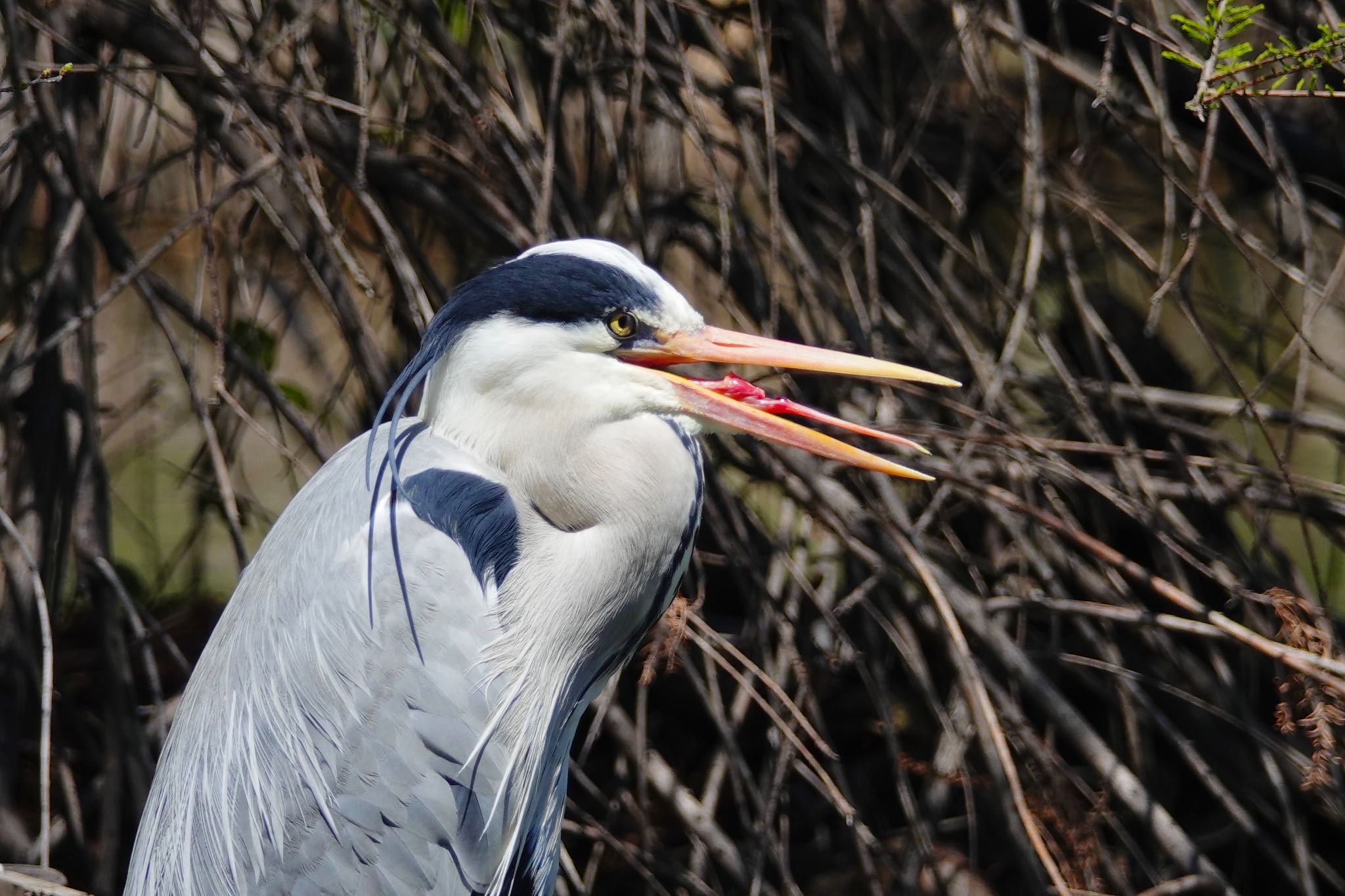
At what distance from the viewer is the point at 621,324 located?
1.50m

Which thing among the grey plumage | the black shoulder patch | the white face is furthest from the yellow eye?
the black shoulder patch

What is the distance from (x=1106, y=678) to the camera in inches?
93.6

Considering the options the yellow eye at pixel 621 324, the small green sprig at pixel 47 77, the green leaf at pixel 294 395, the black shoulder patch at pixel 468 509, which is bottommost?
the black shoulder patch at pixel 468 509

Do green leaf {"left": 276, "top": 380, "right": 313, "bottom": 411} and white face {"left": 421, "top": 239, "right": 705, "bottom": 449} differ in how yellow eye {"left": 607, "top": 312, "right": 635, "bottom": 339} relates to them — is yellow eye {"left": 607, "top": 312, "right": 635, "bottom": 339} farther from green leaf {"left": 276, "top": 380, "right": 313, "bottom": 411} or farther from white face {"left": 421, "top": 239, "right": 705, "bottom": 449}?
green leaf {"left": 276, "top": 380, "right": 313, "bottom": 411}

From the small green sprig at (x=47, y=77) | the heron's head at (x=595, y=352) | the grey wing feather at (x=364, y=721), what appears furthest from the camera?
the grey wing feather at (x=364, y=721)

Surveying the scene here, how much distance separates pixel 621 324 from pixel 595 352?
0.17 feet

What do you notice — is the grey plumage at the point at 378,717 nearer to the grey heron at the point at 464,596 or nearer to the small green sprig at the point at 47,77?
the grey heron at the point at 464,596

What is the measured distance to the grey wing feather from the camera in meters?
1.57

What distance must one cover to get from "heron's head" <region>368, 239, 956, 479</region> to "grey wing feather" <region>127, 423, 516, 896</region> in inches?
5.6

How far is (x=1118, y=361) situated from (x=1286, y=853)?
1235 millimetres

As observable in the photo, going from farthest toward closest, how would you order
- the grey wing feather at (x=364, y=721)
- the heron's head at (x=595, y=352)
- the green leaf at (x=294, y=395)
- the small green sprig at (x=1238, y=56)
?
1. the green leaf at (x=294, y=395)
2. the grey wing feather at (x=364, y=721)
3. the heron's head at (x=595, y=352)
4. the small green sprig at (x=1238, y=56)

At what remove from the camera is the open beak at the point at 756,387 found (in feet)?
4.61

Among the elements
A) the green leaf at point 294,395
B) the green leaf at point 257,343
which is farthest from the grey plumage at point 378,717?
the green leaf at point 257,343

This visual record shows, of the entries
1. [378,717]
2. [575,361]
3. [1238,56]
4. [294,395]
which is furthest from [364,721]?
[1238,56]
